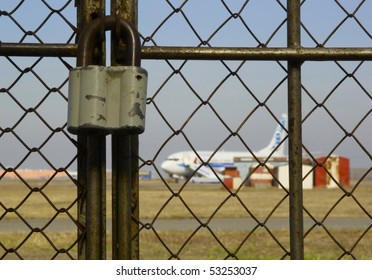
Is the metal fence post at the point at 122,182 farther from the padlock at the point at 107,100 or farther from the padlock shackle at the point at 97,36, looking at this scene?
the padlock at the point at 107,100

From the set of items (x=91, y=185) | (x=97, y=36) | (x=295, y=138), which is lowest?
(x=91, y=185)

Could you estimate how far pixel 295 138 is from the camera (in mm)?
1732

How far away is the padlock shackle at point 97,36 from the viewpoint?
151cm

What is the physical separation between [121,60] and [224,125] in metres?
0.36

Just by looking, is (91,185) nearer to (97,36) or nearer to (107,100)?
(107,100)

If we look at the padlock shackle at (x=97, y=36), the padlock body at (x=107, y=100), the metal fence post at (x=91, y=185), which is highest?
the padlock shackle at (x=97, y=36)

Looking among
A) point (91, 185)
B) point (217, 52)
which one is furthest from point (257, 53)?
point (91, 185)

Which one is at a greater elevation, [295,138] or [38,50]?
[38,50]

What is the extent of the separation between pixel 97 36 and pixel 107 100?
230mm

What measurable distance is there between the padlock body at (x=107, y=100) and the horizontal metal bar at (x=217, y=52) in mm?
249

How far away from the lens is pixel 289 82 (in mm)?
1756

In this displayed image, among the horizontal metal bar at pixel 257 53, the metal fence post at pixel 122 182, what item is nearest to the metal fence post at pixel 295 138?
the horizontal metal bar at pixel 257 53

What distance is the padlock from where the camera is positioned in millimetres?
1375
